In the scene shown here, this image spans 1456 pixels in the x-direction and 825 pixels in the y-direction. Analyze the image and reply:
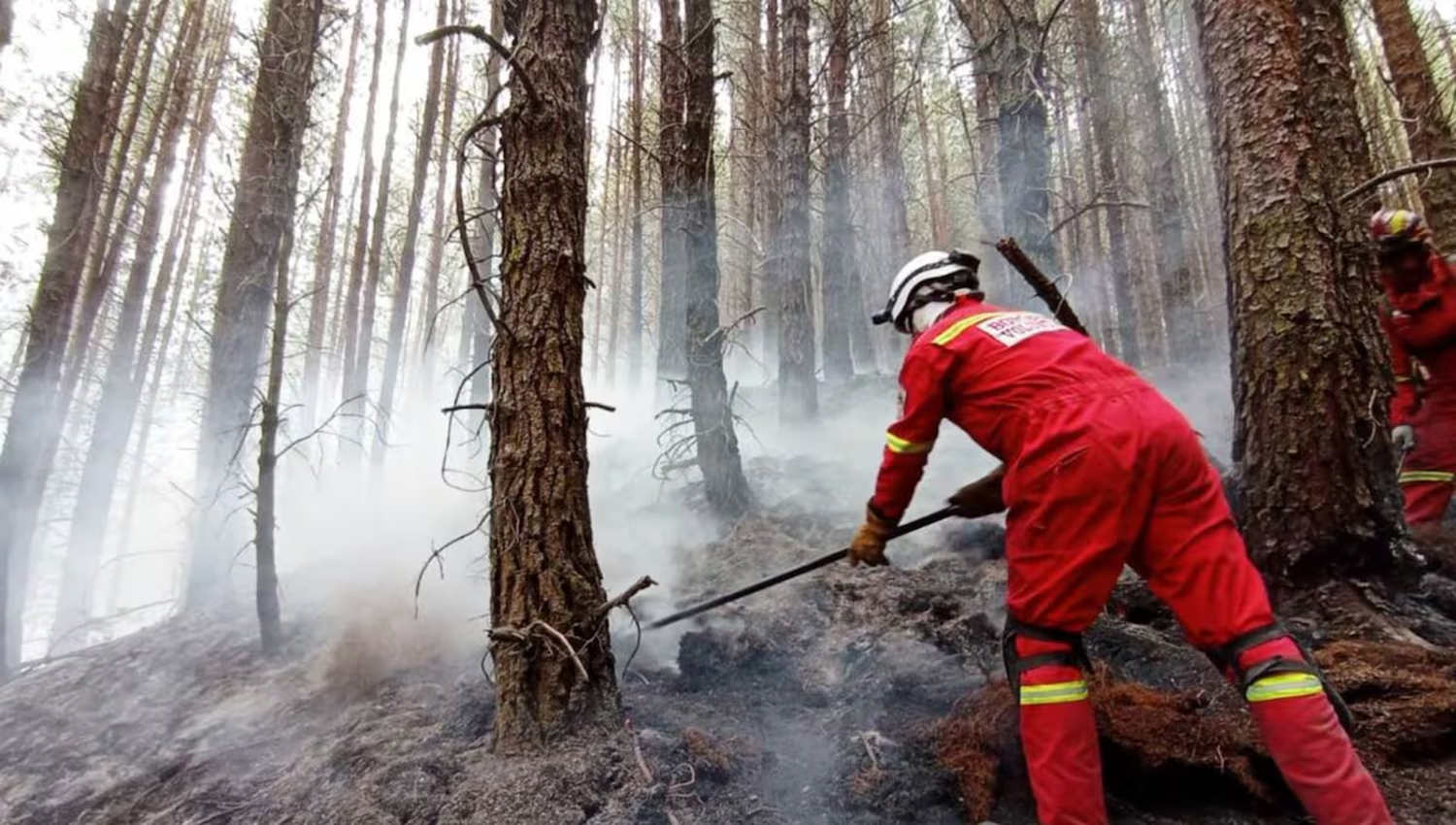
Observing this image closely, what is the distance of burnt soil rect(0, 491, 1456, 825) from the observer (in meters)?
2.19

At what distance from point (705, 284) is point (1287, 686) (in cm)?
511

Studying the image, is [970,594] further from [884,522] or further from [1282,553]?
[884,522]

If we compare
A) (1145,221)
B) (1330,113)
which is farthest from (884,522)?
(1145,221)

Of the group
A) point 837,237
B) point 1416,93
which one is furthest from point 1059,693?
point 837,237

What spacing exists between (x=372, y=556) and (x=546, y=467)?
6.33 metres

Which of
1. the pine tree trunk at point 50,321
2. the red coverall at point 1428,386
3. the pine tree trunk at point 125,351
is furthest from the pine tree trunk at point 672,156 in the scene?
the pine tree trunk at point 125,351

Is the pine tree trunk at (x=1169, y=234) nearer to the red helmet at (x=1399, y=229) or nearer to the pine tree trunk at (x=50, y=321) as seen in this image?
the red helmet at (x=1399, y=229)

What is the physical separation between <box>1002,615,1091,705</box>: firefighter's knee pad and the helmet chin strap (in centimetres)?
114

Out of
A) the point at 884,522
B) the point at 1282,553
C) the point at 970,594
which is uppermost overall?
the point at 884,522

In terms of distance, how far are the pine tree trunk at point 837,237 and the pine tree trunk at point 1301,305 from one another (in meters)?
7.13

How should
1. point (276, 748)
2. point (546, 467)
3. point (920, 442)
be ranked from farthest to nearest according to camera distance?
point (276, 748) < point (546, 467) < point (920, 442)

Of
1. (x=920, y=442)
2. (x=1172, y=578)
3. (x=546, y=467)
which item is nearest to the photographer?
(x=1172, y=578)

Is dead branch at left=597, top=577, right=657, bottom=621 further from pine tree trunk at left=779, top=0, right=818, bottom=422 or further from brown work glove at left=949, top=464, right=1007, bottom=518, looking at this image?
pine tree trunk at left=779, top=0, right=818, bottom=422

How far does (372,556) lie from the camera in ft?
26.4
